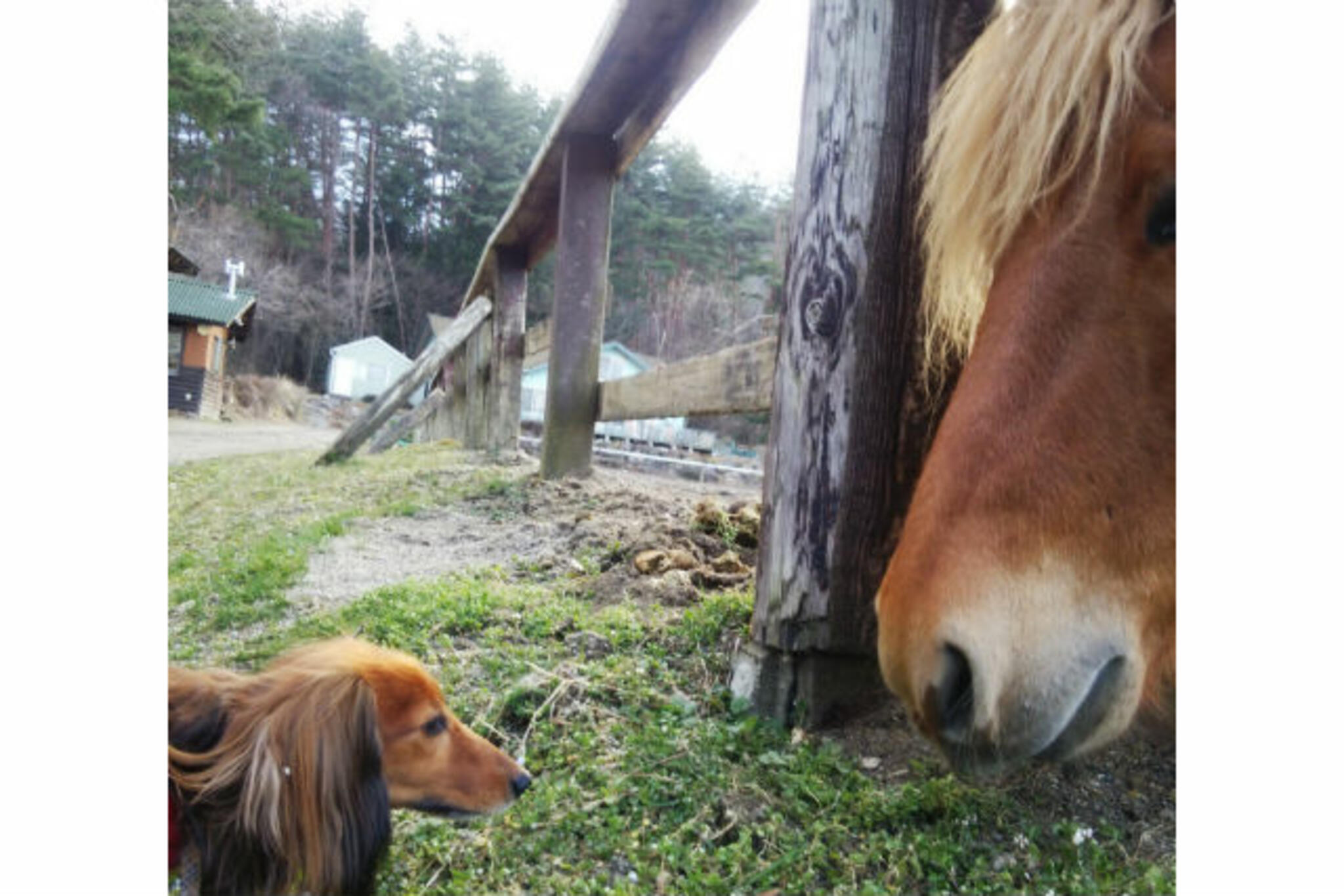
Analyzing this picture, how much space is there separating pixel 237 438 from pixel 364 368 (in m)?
0.22

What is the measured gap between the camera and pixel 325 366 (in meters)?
1.19

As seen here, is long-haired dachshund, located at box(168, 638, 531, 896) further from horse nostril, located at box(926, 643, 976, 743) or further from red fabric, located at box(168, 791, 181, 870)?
horse nostril, located at box(926, 643, 976, 743)

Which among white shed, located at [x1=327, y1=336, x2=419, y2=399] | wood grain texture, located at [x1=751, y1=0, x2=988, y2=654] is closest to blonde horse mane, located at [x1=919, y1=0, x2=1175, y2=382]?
wood grain texture, located at [x1=751, y1=0, x2=988, y2=654]

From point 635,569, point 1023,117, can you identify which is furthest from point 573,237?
point 1023,117

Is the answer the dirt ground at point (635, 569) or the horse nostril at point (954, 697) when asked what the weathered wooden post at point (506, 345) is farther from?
the horse nostril at point (954, 697)

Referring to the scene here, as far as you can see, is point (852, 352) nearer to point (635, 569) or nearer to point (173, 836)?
point (635, 569)

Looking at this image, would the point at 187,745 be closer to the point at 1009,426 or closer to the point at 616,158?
the point at 1009,426

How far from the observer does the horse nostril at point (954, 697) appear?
600 mm

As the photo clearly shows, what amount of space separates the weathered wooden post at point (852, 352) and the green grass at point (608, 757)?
15 cm

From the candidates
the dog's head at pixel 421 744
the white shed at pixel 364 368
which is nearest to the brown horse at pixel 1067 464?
the dog's head at pixel 421 744

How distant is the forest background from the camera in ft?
3.56

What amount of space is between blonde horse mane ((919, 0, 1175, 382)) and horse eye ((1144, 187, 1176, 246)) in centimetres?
6

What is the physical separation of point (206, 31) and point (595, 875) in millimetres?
1232
